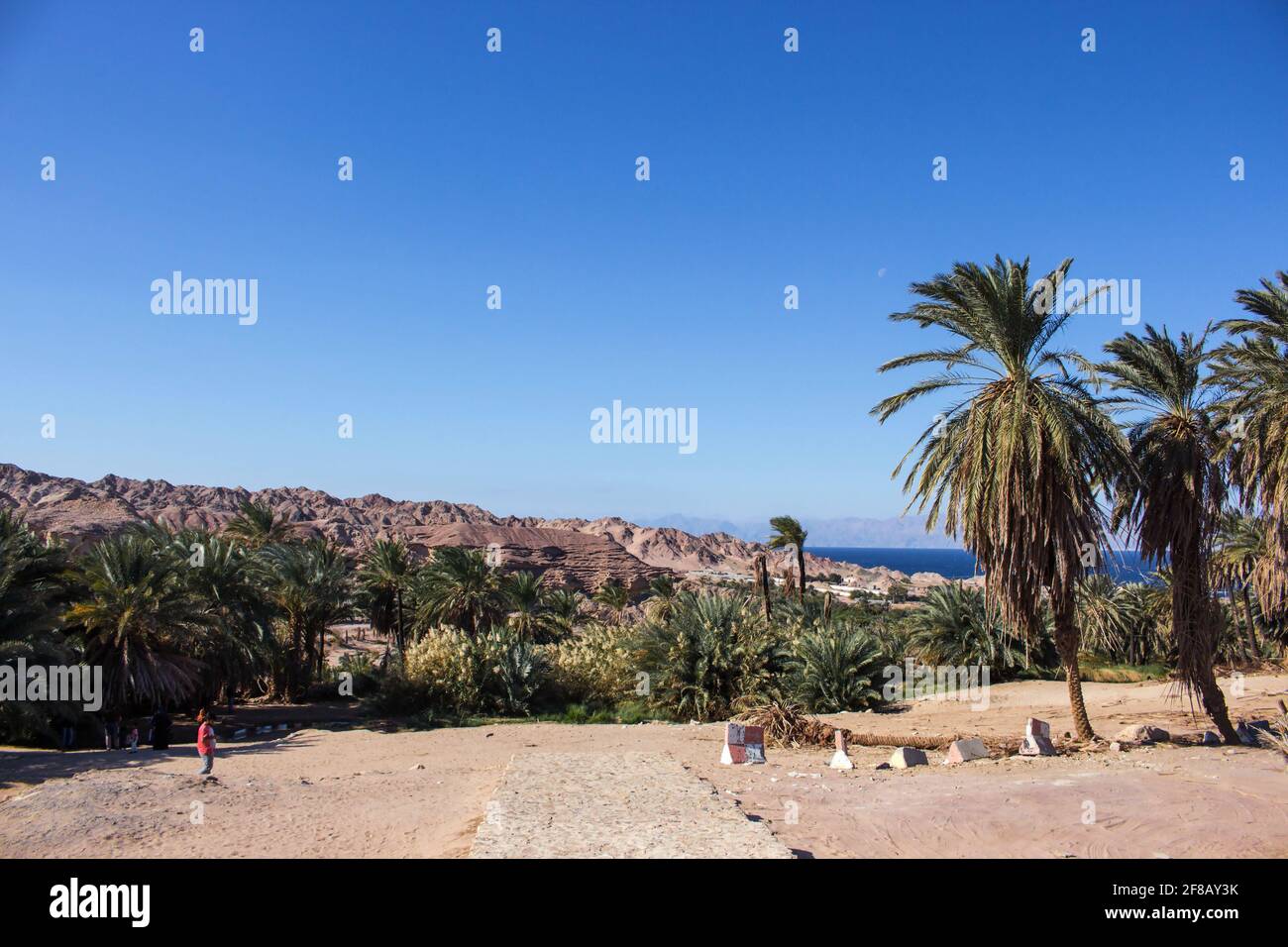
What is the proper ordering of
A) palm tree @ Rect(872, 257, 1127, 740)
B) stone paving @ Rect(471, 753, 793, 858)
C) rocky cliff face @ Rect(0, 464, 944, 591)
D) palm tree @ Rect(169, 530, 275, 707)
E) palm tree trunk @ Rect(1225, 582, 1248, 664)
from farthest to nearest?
1. rocky cliff face @ Rect(0, 464, 944, 591)
2. palm tree trunk @ Rect(1225, 582, 1248, 664)
3. palm tree @ Rect(169, 530, 275, 707)
4. palm tree @ Rect(872, 257, 1127, 740)
5. stone paving @ Rect(471, 753, 793, 858)

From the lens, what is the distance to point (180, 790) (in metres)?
11.1

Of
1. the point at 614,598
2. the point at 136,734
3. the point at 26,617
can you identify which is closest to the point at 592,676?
the point at 136,734

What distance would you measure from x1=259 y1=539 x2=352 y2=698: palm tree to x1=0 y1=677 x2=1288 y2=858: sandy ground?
436 inches

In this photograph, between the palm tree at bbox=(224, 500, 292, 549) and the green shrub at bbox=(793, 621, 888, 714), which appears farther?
the palm tree at bbox=(224, 500, 292, 549)

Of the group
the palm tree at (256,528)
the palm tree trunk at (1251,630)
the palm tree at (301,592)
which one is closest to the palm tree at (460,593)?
the palm tree at (301,592)

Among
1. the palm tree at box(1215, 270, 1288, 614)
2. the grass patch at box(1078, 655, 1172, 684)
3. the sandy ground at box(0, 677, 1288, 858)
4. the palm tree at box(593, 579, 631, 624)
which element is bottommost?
the palm tree at box(593, 579, 631, 624)

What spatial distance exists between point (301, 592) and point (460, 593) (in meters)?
5.65

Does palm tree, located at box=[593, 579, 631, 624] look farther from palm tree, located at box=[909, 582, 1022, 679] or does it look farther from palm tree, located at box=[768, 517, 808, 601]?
palm tree, located at box=[909, 582, 1022, 679]

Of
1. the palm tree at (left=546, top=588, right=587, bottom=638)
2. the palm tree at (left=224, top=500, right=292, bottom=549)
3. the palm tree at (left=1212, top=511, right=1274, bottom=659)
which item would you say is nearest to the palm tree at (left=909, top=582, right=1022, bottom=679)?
the palm tree at (left=1212, top=511, right=1274, bottom=659)

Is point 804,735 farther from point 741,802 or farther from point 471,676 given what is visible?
point 471,676

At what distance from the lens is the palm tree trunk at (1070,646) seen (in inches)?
578

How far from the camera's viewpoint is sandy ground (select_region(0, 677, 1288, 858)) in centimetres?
894
